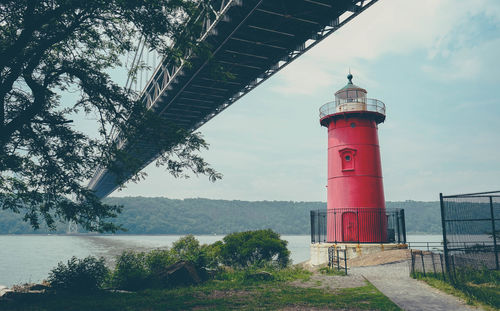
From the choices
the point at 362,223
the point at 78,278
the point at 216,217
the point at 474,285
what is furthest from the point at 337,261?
the point at 216,217

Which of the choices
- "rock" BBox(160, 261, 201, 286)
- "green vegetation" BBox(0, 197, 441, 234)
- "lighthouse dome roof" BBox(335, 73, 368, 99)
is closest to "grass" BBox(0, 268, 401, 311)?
"rock" BBox(160, 261, 201, 286)

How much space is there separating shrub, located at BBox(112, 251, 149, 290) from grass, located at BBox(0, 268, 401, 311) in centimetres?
92

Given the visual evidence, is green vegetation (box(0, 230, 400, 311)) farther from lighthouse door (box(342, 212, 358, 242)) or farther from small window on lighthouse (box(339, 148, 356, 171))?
small window on lighthouse (box(339, 148, 356, 171))

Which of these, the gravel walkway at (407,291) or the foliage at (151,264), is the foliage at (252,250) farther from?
the gravel walkway at (407,291)

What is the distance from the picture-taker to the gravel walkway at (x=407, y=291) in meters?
8.11

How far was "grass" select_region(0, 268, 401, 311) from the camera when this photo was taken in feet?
27.0

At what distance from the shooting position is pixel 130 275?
11680 mm

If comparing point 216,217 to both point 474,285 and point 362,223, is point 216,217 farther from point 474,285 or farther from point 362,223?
point 474,285

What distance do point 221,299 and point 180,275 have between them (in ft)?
11.3

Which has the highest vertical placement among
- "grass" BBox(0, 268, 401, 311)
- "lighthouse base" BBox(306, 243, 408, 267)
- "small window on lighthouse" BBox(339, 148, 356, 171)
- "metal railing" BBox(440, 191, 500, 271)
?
"small window on lighthouse" BBox(339, 148, 356, 171)

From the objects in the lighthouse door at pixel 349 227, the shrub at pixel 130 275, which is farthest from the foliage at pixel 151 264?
the lighthouse door at pixel 349 227

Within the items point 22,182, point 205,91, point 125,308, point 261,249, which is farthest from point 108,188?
point 125,308

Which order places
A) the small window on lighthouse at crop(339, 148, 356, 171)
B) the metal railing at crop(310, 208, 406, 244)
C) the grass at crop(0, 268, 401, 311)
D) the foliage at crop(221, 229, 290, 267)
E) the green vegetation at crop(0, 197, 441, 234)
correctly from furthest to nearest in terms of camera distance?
1. the green vegetation at crop(0, 197, 441, 234)
2. the small window on lighthouse at crop(339, 148, 356, 171)
3. the metal railing at crop(310, 208, 406, 244)
4. the foliage at crop(221, 229, 290, 267)
5. the grass at crop(0, 268, 401, 311)

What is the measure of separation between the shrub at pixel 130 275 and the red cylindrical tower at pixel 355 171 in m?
11.1
